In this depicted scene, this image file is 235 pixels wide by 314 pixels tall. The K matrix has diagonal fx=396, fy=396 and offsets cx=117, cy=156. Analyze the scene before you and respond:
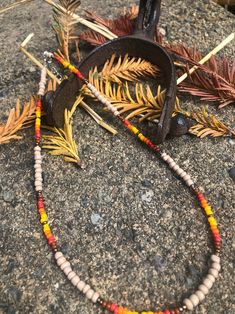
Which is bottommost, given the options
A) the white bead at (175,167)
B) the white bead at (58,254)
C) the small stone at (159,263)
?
the small stone at (159,263)

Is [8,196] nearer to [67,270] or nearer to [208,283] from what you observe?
[67,270]

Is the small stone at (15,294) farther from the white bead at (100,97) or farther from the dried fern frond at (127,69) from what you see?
the dried fern frond at (127,69)

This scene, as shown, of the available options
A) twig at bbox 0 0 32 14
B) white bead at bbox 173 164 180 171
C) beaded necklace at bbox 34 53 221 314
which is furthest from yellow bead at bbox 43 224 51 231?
twig at bbox 0 0 32 14

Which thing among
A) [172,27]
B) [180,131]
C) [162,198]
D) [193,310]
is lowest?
[193,310]

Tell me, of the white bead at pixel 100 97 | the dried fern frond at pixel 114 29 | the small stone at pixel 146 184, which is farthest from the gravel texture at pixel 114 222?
the dried fern frond at pixel 114 29

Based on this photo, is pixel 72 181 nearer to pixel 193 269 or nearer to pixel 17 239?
pixel 17 239

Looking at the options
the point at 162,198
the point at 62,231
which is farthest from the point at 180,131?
the point at 62,231

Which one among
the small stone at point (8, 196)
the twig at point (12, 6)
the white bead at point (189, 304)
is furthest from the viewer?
the twig at point (12, 6)
